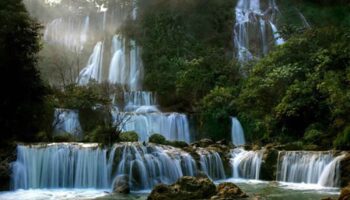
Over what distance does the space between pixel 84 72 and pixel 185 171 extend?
91.6ft

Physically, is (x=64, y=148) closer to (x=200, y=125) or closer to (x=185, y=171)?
(x=185, y=171)

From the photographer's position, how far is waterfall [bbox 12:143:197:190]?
19.2 meters

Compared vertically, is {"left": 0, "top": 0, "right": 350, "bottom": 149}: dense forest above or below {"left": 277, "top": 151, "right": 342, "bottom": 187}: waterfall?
above

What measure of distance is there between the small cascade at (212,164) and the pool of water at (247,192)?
2.20 meters

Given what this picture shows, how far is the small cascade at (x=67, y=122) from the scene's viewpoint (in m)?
28.7

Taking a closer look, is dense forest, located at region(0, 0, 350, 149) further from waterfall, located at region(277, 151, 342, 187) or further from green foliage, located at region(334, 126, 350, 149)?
waterfall, located at region(277, 151, 342, 187)

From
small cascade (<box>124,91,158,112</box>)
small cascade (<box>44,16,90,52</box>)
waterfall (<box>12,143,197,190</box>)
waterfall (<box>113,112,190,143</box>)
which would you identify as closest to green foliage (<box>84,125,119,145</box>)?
waterfall (<box>12,143,197,190</box>)

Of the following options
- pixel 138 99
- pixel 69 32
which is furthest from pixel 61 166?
pixel 69 32

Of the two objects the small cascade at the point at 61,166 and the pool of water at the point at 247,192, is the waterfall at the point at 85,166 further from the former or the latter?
the pool of water at the point at 247,192

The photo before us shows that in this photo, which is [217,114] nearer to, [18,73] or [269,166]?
[269,166]

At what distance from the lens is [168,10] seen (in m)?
45.6

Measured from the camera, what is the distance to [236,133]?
3183 cm

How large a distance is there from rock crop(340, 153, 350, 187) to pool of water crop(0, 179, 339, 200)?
588mm

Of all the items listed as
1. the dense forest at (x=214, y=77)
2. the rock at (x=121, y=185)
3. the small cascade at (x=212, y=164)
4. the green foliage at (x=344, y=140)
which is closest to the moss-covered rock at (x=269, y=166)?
the small cascade at (x=212, y=164)
